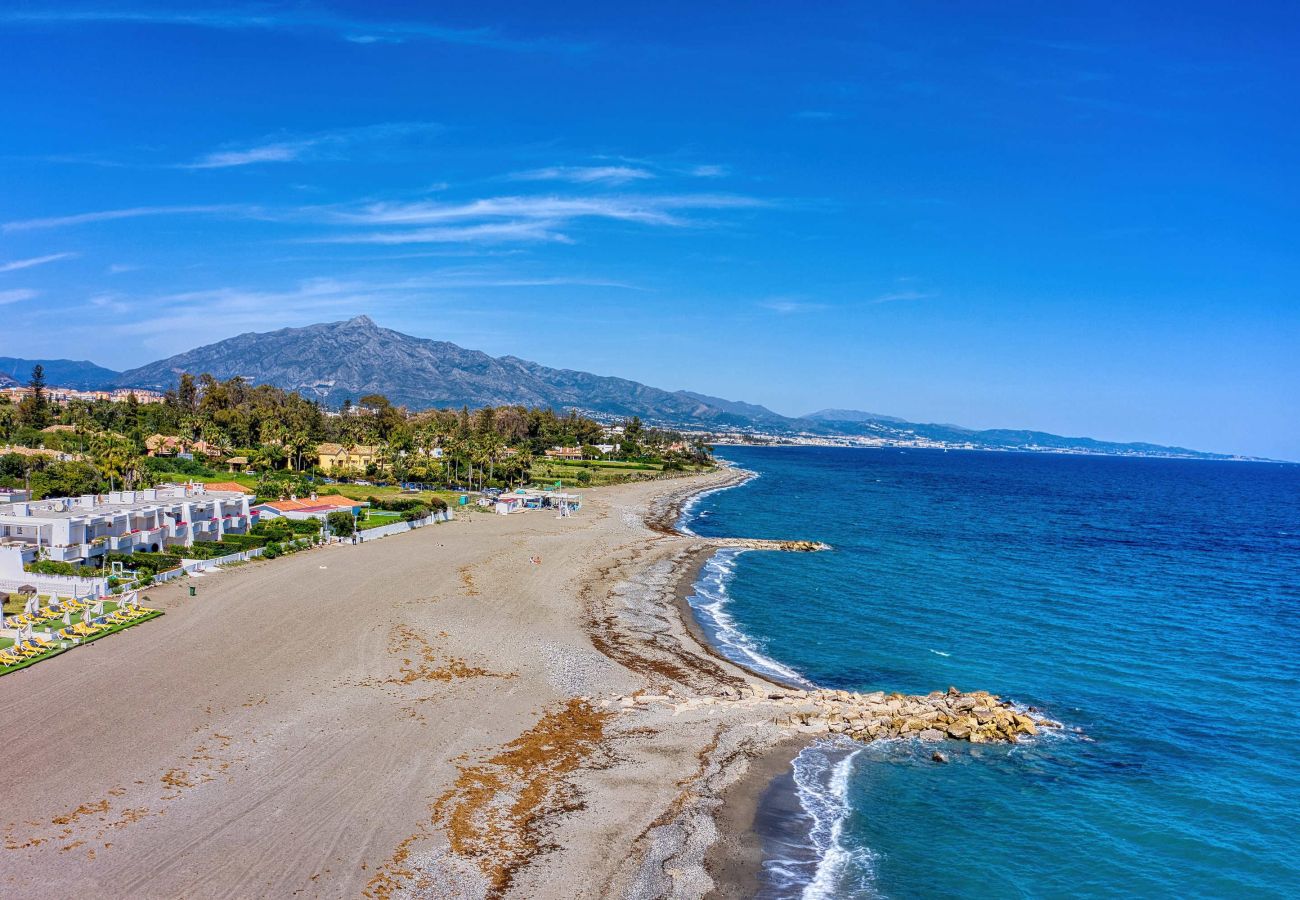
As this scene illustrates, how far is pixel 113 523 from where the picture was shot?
42562mm

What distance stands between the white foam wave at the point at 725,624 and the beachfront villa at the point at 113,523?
31.1 metres

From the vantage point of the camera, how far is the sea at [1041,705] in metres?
19.1

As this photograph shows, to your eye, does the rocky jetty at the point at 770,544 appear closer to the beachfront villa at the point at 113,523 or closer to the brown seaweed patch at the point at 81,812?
the beachfront villa at the point at 113,523

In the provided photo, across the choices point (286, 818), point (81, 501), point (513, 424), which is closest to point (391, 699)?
point (286, 818)

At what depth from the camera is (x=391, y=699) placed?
26266 millimetres

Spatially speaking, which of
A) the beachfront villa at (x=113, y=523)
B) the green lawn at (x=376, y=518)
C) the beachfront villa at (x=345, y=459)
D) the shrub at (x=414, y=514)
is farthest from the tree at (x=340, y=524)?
the beachfront villa at (x=345, y=459)

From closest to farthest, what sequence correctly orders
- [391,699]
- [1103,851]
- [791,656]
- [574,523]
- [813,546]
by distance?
[1103,851], [391,699], [791,656], [813,546], [574,523]

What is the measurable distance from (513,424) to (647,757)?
144497 millimetres

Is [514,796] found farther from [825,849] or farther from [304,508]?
[304,508]

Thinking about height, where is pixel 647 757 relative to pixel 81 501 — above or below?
below

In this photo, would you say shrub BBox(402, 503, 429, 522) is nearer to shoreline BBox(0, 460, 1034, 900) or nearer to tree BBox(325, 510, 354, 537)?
tree BBox(325, 510, 354, 537)

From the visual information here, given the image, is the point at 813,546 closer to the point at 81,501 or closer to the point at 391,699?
the point at 391,699

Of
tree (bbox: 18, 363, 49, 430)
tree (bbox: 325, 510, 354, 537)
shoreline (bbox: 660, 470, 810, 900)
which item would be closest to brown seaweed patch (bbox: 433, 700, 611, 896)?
shoreline (bbox: 660, 470, 810, 900)

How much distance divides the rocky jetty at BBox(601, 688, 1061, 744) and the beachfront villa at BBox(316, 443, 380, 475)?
248ft
